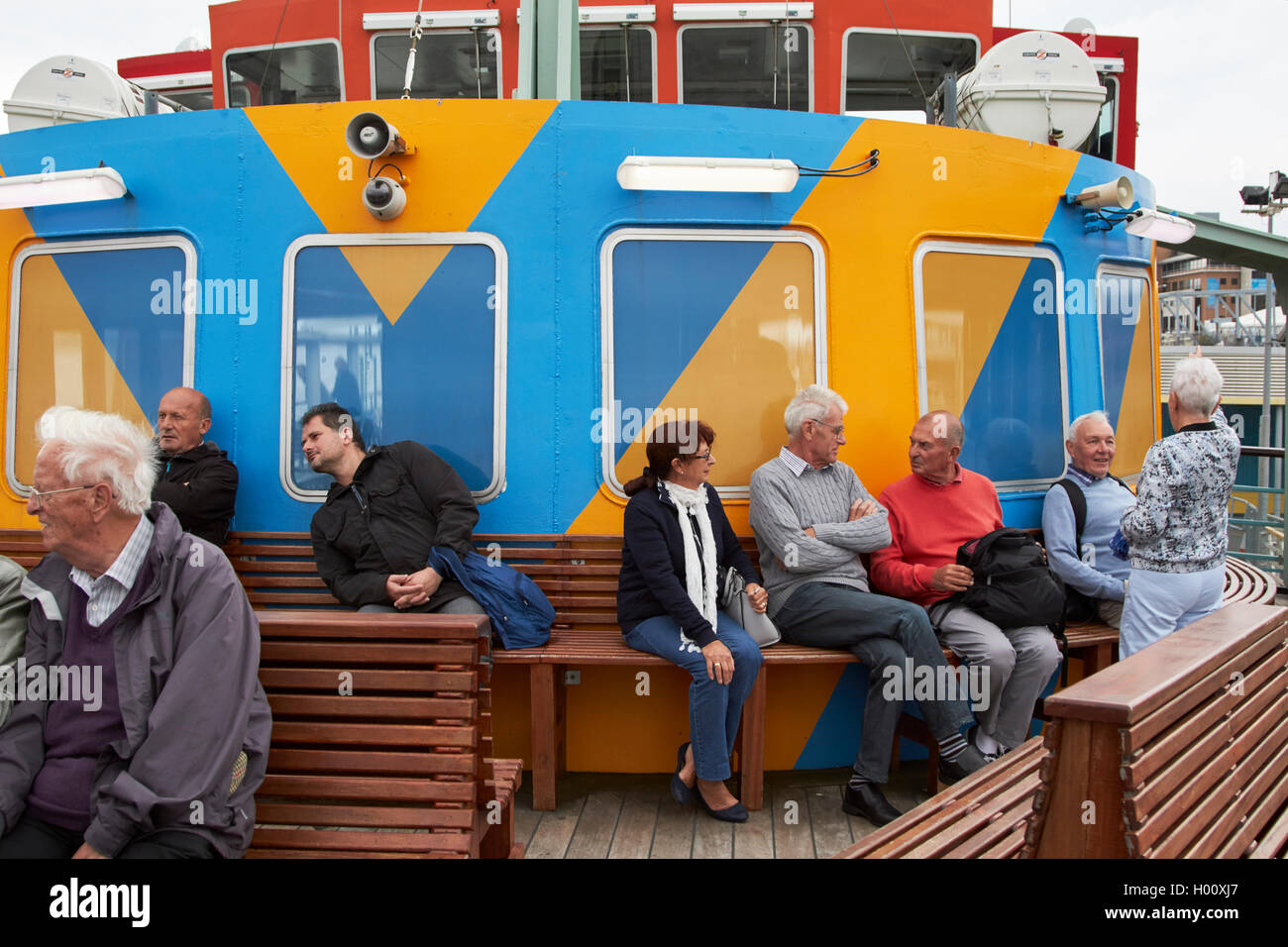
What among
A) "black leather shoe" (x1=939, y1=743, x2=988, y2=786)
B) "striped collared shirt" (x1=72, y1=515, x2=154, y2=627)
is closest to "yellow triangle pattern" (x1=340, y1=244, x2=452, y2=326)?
"striped collared shirt" (x1=72, y1=515, x2=154, y2=627)

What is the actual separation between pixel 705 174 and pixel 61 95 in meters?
3.71

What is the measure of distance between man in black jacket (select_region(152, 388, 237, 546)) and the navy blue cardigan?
5.59ft

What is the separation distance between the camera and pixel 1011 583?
12.4 ft

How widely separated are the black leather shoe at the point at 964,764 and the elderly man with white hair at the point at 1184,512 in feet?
2.46

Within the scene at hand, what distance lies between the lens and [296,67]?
6281 mm

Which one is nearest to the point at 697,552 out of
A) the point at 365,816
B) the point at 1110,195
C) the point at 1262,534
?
the point at 365,816

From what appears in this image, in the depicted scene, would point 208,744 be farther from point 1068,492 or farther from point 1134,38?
point 1134,38

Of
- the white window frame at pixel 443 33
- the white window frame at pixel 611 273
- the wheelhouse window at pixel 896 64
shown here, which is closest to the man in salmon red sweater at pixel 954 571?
the white window frame at pixel 611 273

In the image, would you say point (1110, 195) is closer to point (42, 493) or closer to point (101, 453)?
point (101, 453)

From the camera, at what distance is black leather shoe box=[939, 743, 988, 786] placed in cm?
358

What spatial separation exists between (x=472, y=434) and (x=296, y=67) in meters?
3.83

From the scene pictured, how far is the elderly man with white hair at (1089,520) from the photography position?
4133 millimetres

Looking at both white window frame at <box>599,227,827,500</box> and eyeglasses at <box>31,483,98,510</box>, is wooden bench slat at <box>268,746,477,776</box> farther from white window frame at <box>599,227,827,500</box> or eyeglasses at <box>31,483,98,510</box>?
white window frame at <box>599,227,827,500</box>

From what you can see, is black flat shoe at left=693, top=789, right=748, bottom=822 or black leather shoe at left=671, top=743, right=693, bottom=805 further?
black leather shoe at left=671, top=743, right=693, bottom=805
